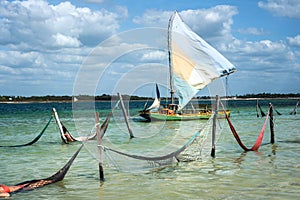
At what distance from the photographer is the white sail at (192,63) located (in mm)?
23141

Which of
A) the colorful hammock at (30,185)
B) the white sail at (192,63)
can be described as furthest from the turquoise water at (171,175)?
the white sail at (192,63)

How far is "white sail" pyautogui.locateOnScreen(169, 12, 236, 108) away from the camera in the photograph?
75.9ft

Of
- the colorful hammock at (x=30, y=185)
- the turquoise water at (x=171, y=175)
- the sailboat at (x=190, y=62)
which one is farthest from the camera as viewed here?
the sailboat at (x=190, y=62)

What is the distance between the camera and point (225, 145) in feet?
54.3

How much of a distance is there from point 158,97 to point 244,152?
2137cm

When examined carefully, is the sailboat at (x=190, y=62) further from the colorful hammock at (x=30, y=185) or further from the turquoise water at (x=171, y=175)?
the colorful hammock at (x=30, y=185)

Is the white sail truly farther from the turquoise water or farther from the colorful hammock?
the colorful hammock

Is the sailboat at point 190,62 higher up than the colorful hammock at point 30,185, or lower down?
higher up

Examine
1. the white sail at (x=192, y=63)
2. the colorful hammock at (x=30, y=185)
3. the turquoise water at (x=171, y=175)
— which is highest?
the white sail at (x=192, y=63)

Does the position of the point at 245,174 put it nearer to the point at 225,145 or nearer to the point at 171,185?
the point at 171,185

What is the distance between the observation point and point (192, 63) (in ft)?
76.2

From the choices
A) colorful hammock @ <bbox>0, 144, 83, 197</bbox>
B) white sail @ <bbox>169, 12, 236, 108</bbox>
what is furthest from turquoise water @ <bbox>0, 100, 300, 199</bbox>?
white sail @ <bbox>169, 12, 236, 108</bbox>

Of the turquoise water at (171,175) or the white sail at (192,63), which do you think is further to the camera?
the white sail at (192,63)

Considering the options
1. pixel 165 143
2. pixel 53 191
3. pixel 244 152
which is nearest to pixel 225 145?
pixel 244 152
